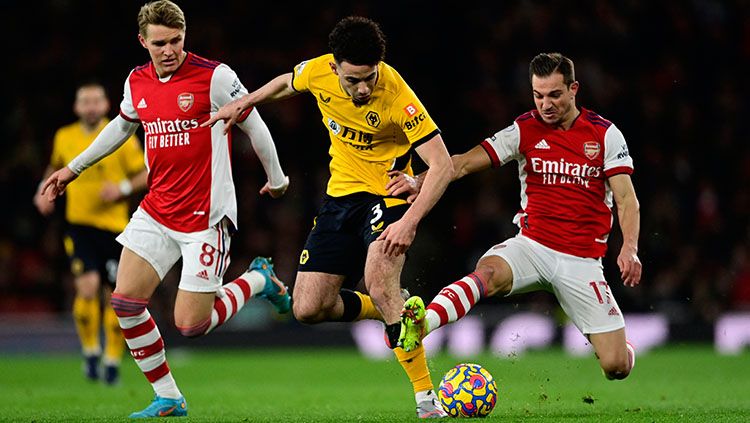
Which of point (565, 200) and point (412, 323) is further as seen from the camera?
point (565, 200)

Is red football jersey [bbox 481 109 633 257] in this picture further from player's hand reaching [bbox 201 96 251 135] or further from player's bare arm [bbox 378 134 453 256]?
player's hand reaching [bbox 201 96 251 135]

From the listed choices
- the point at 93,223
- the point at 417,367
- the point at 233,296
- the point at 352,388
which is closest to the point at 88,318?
the point at 93,223

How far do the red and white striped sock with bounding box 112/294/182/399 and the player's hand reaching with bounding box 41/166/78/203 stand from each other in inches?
33.6

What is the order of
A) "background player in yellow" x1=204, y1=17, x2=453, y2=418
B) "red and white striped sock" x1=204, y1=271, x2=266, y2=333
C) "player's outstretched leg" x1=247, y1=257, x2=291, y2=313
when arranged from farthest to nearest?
"player's outstretched leg" x1=247, y1=257, x2=291, y2=313, "red and white striped sock" x1=204, y1=271, x2=266, y2=333, "background player in yellow" x1=204, y1=17, x2=453, y2=418

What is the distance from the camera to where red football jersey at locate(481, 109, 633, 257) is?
7.42 m

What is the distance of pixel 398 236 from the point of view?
6426mm

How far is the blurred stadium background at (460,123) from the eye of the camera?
1577cm

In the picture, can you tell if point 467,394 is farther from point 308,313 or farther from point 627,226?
point 627,226

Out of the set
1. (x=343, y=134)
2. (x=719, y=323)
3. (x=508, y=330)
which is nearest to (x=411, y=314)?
(x=343, y=134)

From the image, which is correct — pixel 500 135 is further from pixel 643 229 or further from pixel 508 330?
pixel 643 229

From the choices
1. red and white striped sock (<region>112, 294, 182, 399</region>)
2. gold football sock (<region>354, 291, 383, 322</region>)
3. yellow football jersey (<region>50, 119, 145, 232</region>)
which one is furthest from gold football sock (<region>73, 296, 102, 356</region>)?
gold football sock (<region>354, 291, 383, 322</region>)

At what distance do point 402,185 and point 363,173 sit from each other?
0.43 m

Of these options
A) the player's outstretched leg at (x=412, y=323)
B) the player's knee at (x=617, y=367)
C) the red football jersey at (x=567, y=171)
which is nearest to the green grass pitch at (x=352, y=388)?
the player's knee at (x=617, y=367)

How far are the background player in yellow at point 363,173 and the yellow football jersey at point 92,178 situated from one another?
150 inches
